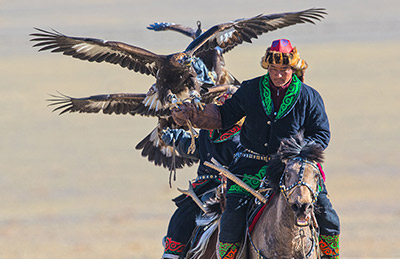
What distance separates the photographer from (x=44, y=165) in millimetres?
21844

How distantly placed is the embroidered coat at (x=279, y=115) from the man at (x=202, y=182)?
1114 millimetres

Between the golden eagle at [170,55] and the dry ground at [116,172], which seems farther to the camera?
the dry ground at [116,172]

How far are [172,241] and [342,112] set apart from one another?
18.4 meters

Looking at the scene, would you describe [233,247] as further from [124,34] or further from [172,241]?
[124,34]

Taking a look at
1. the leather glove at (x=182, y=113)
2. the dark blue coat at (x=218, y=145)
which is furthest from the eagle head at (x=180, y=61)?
the leather glove at (x=182, y=113)

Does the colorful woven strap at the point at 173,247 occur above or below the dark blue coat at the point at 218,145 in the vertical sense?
below

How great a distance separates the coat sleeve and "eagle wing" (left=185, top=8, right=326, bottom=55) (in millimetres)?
2357

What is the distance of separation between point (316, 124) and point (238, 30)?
10.4 feet

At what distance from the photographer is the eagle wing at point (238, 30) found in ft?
30.8

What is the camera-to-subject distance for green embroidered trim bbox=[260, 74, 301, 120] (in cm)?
695

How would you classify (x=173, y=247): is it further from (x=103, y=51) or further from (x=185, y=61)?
(x=103, y=51)

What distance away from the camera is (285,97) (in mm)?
6965

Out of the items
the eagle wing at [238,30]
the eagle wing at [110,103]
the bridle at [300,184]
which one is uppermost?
the eagle wing at [238,30]

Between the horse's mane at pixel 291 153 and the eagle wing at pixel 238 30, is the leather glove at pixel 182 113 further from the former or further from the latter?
the eagle wing at pixel 238 30
